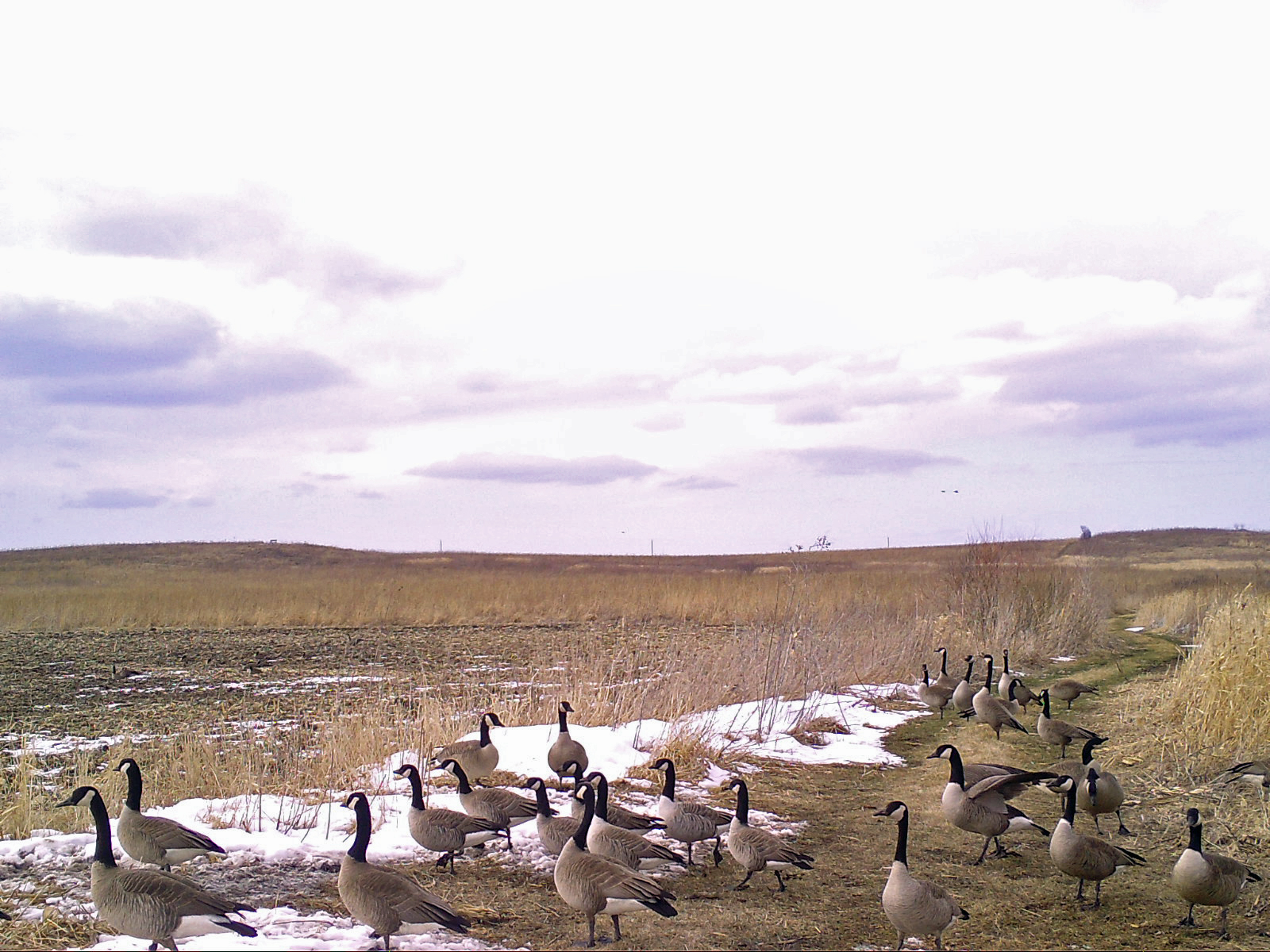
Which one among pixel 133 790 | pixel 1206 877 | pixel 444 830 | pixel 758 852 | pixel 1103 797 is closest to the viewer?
pixel 1206 877

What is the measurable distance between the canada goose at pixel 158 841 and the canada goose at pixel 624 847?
243 cm

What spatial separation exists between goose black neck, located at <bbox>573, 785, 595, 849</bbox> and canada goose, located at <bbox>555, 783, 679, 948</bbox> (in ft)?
0.44

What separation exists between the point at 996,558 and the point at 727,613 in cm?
976

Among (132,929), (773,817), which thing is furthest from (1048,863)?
(132,929)

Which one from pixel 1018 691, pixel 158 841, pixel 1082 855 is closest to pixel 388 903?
pixel 158 841

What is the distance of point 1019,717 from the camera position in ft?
45.4

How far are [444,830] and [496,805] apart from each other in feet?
1.89

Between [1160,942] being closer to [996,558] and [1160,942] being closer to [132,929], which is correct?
[132,929]

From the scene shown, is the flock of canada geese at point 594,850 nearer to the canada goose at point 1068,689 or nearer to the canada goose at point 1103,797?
the canada goose at point 1103,797

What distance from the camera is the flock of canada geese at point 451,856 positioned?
15.8 ft

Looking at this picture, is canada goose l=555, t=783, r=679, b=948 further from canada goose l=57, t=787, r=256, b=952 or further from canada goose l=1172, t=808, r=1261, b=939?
canada goose l=1172, t=808, r=1261, b=939

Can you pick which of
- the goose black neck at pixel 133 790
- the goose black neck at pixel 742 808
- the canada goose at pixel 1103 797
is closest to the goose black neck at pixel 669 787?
the goose black neck at pixel 742 808

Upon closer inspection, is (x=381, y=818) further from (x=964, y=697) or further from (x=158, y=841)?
(x=964, y=697)

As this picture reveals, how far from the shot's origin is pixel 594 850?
6.04 metres
